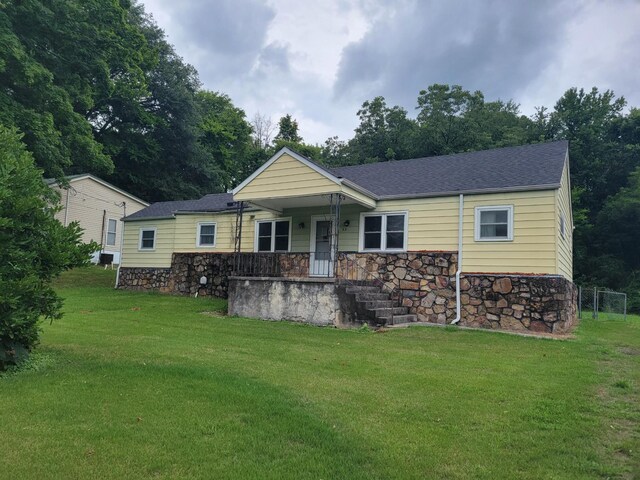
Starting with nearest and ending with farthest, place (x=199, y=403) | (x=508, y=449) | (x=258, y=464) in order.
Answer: (x=258, y=464) < (x=508, y=449) < (x=199, y=403)

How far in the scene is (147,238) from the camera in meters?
18.3

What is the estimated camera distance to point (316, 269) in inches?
544

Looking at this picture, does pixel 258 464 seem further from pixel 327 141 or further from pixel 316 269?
pixel 327 141

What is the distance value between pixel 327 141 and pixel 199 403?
3729 centimetres

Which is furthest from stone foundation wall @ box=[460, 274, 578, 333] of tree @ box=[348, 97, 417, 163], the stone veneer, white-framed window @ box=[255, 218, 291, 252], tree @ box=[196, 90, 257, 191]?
tree @ box=[196, 90, 257, 191]

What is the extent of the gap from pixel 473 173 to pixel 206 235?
9.66m

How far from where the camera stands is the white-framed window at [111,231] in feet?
83.8

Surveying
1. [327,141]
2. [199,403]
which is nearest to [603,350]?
[199,403]

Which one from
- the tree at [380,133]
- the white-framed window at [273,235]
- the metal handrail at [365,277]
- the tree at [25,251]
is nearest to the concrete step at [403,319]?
the metal handrail at [365,277]

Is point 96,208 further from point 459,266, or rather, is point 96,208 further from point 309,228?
point 459,266

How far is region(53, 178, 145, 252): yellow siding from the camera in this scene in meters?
23.6

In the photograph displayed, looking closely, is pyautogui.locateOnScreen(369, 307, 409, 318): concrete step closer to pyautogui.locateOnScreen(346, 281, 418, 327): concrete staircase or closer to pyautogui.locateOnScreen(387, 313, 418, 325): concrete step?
pyautogui.locateOnScreen(346, 281, 418, 327): concrete staircase

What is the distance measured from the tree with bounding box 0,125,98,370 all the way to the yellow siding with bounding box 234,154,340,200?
695cm

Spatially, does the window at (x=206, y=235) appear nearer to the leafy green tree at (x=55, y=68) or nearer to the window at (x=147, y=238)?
the window at (x=147, y=238)
